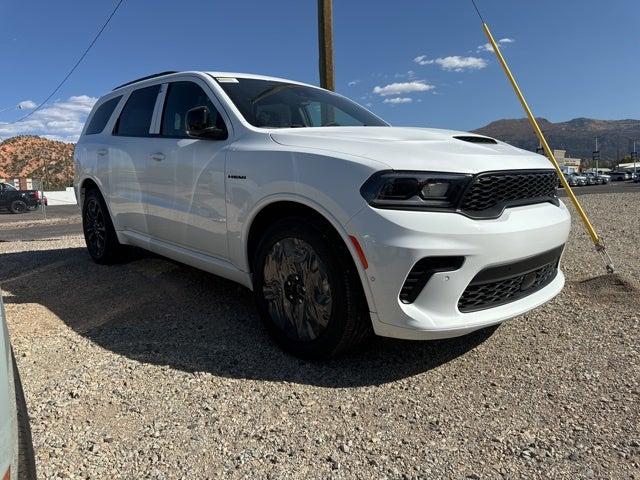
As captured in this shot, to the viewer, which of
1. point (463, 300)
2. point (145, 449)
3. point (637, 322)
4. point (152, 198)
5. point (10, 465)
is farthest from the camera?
point (152, 198)

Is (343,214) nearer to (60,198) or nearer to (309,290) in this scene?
(309,290)

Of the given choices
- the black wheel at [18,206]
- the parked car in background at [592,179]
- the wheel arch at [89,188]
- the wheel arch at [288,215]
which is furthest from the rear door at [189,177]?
the parked car in background at [592,179]

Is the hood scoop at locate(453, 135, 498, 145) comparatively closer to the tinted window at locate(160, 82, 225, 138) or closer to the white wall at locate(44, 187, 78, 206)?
the tinted window at locate(160, 82, 225, 138)

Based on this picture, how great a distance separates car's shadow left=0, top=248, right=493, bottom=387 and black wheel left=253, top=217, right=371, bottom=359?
194 mm

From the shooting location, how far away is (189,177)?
395 centimetres

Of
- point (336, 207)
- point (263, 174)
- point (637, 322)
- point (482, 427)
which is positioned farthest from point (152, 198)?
point (637, 322)

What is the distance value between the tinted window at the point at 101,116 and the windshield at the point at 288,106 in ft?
6.98

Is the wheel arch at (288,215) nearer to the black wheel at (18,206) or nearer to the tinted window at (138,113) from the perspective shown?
the tinted window at (138,113)

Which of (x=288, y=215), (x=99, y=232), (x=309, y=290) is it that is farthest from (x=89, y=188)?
(x=309, y=290)

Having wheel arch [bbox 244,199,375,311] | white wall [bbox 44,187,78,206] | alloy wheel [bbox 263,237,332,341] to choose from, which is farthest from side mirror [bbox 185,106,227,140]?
white wall [bbox 44,187,78,206]

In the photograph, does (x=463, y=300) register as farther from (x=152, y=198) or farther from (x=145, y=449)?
(x=152, y=198)

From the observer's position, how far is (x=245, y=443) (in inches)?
95.2

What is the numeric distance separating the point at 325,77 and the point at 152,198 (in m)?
4.69

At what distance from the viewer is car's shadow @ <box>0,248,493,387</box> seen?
10.4 ft
